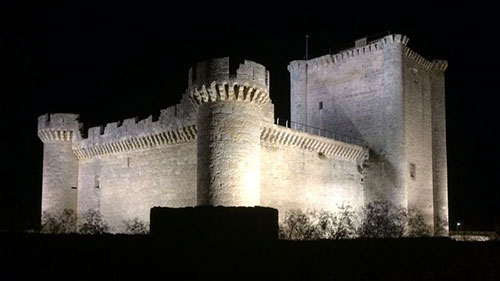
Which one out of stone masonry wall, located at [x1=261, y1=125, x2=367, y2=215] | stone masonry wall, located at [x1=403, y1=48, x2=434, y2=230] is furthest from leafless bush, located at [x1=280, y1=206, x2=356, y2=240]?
stone masonry wall, located at [x1=403, y1=48, x2=434, y2=230]

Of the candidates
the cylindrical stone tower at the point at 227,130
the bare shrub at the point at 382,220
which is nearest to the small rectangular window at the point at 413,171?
the bare shrub at the point at 382,220

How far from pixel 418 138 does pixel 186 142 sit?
39.3 feet

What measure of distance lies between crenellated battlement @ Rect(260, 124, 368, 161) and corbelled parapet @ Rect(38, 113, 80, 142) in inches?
373

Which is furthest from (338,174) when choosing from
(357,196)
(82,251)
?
(82,251)

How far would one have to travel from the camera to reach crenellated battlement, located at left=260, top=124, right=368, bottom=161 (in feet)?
71.0

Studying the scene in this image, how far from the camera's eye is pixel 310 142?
78.3 feet

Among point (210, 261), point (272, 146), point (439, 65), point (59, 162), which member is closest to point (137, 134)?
point (59, 162)

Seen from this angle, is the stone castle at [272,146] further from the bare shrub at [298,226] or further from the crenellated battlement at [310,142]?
the bare shrub at [298,226]

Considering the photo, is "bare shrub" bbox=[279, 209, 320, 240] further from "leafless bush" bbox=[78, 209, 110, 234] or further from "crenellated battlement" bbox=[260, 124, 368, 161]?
"leafless bush" bbox=[78, 209, 110, 234]

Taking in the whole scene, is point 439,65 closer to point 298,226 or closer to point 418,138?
point 418,138

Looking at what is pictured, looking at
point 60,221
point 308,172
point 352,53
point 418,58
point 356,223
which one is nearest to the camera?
point 308,172

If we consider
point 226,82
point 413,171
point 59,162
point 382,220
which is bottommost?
point 382,220

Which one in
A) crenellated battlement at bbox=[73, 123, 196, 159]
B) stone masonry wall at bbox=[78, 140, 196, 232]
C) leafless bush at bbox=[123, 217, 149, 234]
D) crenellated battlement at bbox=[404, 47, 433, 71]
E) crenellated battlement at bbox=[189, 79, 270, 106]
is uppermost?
crenellated battlement at bbox=[404, 47, 433, 71]

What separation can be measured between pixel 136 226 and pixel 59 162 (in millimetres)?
6108
